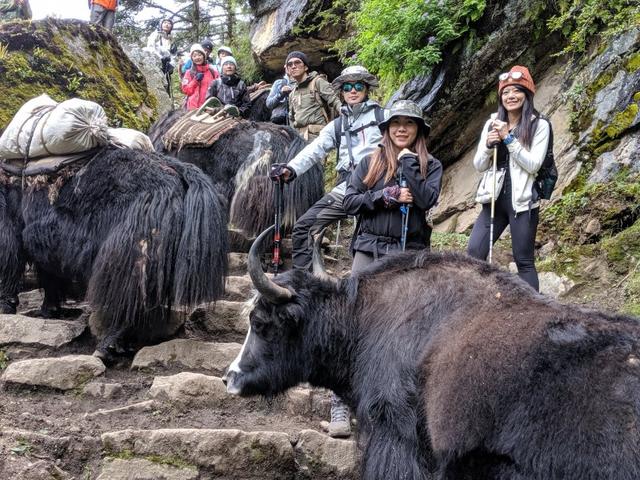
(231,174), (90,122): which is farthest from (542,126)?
(231,174)

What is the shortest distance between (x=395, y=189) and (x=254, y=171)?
3098mm

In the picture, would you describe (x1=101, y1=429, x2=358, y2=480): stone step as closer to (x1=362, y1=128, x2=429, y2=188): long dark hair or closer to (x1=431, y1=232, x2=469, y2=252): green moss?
(x1=362, y1=128, x2=429, y2=188): long dark hair

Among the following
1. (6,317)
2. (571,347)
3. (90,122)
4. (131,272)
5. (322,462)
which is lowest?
(322,462)

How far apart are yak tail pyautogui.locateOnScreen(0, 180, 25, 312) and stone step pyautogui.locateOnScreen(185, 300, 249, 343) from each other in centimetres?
135

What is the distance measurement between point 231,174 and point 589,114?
11.7 feet

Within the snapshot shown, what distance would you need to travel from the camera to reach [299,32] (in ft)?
40.2

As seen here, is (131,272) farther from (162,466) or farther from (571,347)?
(571,347)

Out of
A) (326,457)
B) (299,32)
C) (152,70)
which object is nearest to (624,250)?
(326,457)

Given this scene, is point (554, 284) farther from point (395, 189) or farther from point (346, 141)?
point (395, 189)

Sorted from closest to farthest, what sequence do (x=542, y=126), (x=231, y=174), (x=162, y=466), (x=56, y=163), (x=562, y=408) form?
(x=562, y=408), (x=162, y=466), (x=542, y=126), (x=56, y=163), (x=231, y=174)

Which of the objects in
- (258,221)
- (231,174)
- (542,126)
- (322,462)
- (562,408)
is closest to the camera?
(562,408)

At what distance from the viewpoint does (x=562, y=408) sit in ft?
7.07

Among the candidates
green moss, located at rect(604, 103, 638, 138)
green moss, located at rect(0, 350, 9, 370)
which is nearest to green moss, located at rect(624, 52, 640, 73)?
green moss, located at rect(604, 103, 638, 138)

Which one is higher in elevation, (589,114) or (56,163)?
(589,114)
